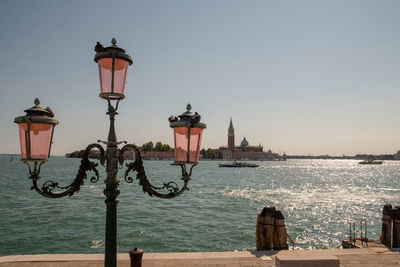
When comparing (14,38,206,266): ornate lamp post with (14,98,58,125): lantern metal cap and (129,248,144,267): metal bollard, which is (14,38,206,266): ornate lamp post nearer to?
(14,98,58,125): lantern metal cap

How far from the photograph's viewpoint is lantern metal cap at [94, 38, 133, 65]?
4.04 metres

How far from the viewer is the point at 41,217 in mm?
21016

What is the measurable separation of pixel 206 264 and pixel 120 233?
10367 millimetres

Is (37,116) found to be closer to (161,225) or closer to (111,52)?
(111,52)

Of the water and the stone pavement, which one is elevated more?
the stone pavement

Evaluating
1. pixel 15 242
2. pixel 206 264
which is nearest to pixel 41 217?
pixel 15 242

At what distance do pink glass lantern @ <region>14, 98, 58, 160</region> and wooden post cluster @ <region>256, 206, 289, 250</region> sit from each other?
756 centimetres

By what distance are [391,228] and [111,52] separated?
11.0m

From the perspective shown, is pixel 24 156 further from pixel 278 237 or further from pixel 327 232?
pixel 327 232

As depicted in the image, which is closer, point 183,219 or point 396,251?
point 396,251

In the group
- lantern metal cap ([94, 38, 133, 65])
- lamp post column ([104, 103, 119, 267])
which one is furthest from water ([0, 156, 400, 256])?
lantern metal cap ([94, 38, 133, 65])

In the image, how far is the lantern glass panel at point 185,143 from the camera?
4.30 meters

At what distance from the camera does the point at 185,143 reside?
14.2 feet

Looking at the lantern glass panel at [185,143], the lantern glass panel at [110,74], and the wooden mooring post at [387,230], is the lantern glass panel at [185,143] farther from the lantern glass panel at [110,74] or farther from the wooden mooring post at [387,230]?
the wooden mooring post at [387,230]
